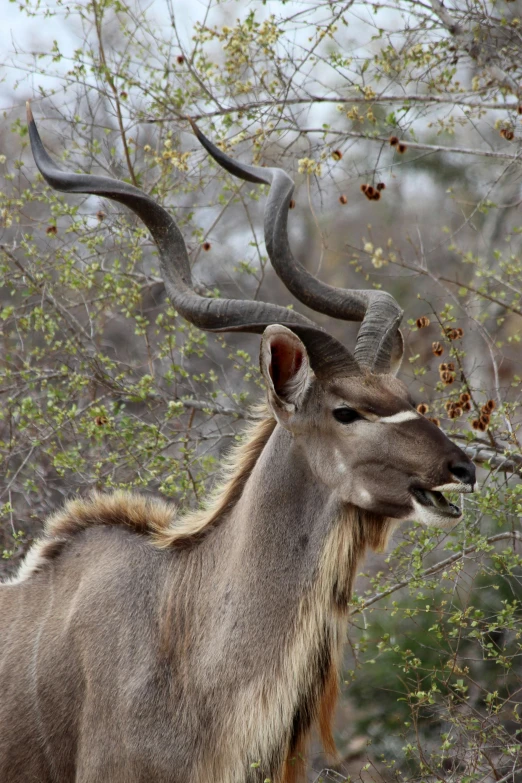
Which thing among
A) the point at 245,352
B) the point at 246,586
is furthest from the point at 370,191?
the point at 246,586

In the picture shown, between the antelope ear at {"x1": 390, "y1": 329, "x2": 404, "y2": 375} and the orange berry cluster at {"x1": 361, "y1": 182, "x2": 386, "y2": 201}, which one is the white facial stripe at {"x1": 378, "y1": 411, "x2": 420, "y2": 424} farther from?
the orange berry cluster at {"x1": 361, "y1": 182, "x2": 386, "y2": 201}

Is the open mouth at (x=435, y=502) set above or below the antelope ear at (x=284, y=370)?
below

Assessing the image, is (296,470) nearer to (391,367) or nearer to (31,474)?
(391,367)

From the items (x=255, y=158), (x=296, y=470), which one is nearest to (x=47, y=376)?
(x=255, y=158)

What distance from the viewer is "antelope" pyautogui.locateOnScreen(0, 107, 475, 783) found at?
310 cm

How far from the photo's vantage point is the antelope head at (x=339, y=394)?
10.1ft

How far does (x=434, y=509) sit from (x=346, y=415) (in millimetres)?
439

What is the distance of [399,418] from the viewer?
3143 millimetres

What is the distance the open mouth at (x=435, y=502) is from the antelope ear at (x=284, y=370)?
1.71 ft

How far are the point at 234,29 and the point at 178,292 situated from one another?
255 centimetres

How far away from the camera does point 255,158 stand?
538 cm

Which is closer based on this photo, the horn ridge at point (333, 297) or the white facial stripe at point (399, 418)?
the white facial stripe at point (399, 418)

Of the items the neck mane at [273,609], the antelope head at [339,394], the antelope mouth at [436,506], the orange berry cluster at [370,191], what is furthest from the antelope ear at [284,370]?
the orange berry cluster at [370,191]

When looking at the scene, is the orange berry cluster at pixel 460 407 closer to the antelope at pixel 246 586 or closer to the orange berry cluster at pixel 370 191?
the antelope at pixel 246 586
